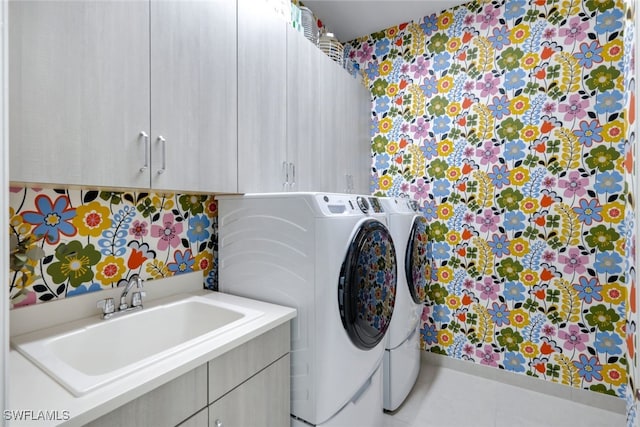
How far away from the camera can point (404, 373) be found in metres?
2.10

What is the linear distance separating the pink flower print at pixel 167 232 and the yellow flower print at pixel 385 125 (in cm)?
191

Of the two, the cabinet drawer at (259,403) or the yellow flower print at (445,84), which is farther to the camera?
the yellow flower print at (445,84)

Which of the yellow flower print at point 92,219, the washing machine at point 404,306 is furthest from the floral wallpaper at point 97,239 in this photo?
the washing machine at point 404,306

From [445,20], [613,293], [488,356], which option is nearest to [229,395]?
[488,356]

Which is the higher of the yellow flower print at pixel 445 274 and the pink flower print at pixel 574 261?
the pink flower print at pixel 574 261

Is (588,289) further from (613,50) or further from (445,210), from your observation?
(613,50)

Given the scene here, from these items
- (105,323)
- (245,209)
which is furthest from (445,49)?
(105,323)

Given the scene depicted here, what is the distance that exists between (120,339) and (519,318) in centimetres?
246

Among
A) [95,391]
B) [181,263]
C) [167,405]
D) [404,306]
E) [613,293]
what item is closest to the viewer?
[95,391]

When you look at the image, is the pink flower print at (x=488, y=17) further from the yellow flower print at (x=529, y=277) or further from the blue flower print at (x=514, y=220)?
the yellow flower print at (x=529, y=277)

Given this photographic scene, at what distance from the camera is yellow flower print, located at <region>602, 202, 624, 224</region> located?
1982 millimetres

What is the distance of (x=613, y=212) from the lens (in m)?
2.00

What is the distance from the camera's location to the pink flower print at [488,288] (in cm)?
236

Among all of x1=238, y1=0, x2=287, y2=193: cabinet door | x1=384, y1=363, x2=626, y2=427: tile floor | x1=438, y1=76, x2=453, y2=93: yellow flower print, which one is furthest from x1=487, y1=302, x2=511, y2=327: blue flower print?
x1=238, y1=0, x2=287, y2=193: cabinet door
